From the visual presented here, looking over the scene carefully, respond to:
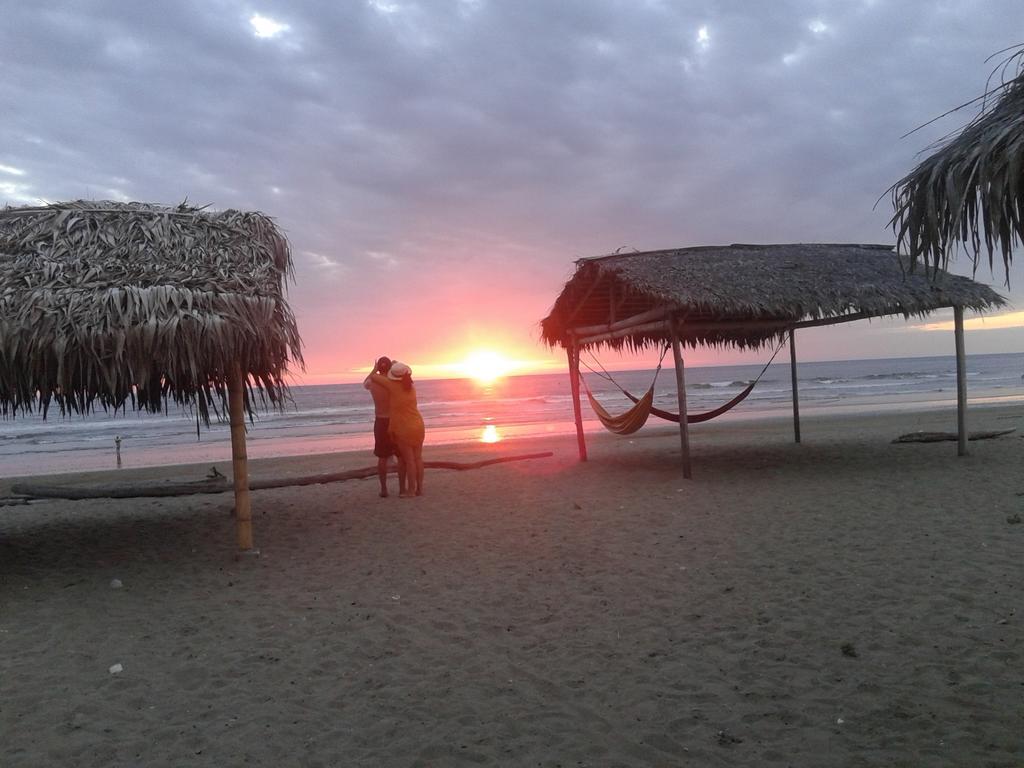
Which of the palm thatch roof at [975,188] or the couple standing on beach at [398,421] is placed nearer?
the palm thatch roof at [975,188]

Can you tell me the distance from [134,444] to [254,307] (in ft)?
46.7

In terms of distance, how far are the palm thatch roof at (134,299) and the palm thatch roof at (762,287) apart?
135 inches

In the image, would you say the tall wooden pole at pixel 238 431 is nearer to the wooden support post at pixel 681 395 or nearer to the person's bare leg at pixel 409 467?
the person's bare leg at pixel 409 467

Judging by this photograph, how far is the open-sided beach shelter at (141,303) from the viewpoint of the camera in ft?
13.3

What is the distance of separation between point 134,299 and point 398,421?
103 inches

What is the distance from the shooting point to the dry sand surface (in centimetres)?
230

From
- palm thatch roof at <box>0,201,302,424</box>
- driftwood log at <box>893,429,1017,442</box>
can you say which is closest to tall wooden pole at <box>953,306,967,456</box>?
driftwood log at <box>893,429,1017,442</box>

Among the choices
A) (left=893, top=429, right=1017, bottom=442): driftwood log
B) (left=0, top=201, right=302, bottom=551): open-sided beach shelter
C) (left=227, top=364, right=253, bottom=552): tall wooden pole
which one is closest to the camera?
(left=0, top=201, right=302, bottom=551): open-sided beach shelter

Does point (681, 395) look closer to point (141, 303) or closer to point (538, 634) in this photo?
point (538, 634)

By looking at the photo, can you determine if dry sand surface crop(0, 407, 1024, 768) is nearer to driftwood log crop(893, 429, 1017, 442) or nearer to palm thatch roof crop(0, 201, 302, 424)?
palm thatch roof crop(0, 201, 302, 424)

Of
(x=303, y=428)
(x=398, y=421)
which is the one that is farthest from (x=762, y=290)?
(x=303, y=428)

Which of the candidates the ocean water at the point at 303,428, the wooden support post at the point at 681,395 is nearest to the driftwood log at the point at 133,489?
the ocean water at the point at 303,428

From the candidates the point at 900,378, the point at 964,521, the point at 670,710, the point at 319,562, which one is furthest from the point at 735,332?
the point at 900,378

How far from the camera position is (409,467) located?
6727 millimetres
